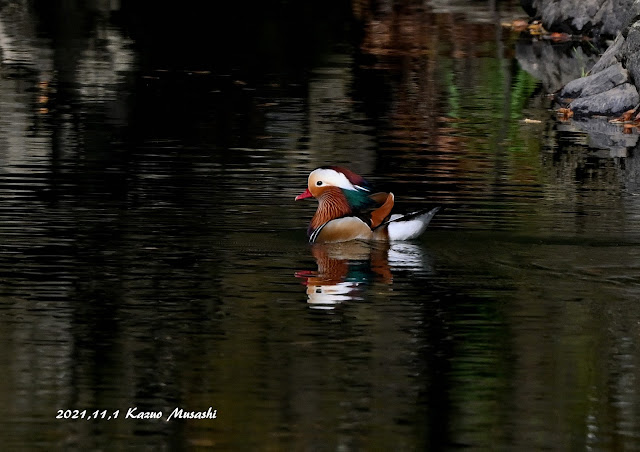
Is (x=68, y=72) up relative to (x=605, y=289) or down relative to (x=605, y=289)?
down

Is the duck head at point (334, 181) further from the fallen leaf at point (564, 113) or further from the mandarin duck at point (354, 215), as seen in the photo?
the fallen leaf at point (564, 113)

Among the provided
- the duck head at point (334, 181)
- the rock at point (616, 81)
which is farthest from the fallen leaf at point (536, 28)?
the duck head at point (334, 181)

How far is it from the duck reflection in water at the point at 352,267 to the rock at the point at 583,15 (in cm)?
1663

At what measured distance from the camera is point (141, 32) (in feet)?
106

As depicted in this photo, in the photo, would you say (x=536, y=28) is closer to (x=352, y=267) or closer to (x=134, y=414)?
(x=352, y=267)

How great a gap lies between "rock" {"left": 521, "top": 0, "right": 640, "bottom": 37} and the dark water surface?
5764 millimetres

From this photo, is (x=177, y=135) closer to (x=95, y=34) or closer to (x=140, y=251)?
(x=140, y=251)

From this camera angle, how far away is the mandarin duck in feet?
42.3

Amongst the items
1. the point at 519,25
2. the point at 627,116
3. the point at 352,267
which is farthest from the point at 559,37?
the point at 352,267

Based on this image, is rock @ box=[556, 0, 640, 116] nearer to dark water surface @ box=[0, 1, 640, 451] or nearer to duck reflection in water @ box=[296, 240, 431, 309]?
dark water surface @ box=[0, 1, 640, 451]

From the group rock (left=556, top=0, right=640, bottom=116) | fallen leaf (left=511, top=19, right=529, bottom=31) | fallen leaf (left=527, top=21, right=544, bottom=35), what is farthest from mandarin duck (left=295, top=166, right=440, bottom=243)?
fallen leaf (left=511, top=19, right=529, bottom=31)

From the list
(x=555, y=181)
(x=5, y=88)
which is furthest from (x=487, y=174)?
(x=5, y=88)

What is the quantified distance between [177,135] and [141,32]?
43.6 ft

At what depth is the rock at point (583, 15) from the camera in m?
29.5
